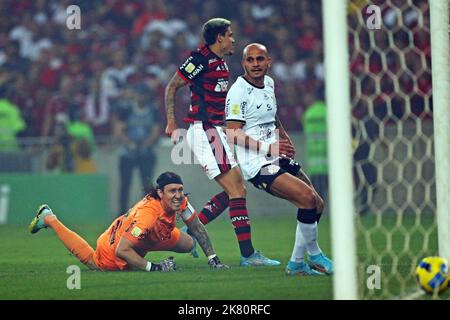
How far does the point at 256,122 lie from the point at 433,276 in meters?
2.19

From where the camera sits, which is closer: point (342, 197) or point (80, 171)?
point (342, 197)

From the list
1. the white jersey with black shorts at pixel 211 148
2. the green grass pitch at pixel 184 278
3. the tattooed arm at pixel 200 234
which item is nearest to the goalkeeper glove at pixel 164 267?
the green grass pitch at pixel 184 278

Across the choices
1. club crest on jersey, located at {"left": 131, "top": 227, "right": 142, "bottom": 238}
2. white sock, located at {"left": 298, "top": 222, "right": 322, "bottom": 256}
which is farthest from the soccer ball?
club crest on jersey, located at {"left": 131, "top": 227, "right": 142, "bottom": 238}

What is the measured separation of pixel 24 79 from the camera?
16.5m

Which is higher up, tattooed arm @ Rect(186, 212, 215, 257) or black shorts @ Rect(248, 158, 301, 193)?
black shorts @ Rect(248, 158, 301, 193)

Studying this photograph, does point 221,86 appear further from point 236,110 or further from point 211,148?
point 236,110

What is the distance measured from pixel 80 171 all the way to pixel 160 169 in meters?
1.23

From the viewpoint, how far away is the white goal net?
31.1ft

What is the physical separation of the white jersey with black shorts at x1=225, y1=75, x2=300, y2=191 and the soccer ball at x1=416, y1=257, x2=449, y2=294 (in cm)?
157

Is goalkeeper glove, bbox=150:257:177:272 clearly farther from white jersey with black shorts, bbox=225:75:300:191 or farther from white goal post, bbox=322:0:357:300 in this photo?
white goal post, bbox=322:0:357:300

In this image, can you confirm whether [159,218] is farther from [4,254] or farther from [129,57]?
[129,57]

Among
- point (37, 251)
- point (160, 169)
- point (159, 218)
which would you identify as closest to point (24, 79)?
point (160, 169)

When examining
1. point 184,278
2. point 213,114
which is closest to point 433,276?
point 184,278

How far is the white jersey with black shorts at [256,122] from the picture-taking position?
757cm
